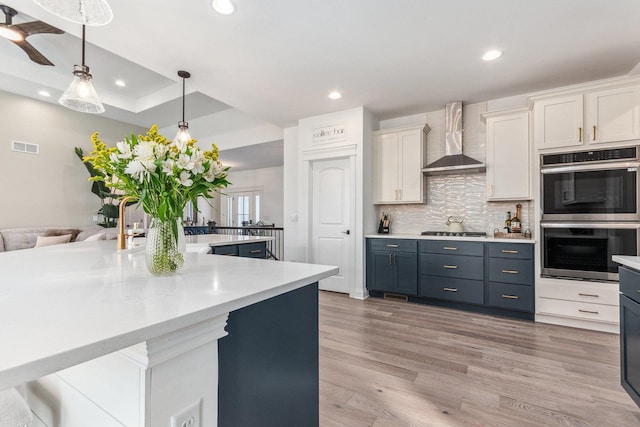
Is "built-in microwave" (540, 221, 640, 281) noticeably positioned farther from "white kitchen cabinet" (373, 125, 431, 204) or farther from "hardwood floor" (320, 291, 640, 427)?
"white kitchen cabinet" (373, 125, 431, 204)

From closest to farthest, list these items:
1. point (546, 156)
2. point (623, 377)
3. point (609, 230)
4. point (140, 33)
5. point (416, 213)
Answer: point (623, 377) < point (140, 33) < point (609, 230) < point (546, 156) < point (416, 213)

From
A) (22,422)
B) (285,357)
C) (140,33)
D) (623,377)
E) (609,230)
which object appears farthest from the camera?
(609,230)

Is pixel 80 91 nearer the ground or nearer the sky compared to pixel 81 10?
nearer the ground

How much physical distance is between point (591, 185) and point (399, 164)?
6.66 feet

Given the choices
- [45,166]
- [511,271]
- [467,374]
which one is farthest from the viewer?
[45,166]

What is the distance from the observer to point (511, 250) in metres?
3.13

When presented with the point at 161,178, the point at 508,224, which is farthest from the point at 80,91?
the point at 508,224

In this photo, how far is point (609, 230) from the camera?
2742 mm

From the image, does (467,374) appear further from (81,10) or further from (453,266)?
(81,10)

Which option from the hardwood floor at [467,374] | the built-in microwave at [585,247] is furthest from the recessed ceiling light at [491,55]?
the hardwood floor at [467,374]

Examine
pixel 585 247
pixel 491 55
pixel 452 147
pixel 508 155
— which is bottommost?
pixel 585 247

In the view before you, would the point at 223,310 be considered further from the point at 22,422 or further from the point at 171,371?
the point at 22,422

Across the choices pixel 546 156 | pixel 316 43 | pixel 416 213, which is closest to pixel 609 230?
pixel 546 156

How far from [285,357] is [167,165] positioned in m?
0.82
